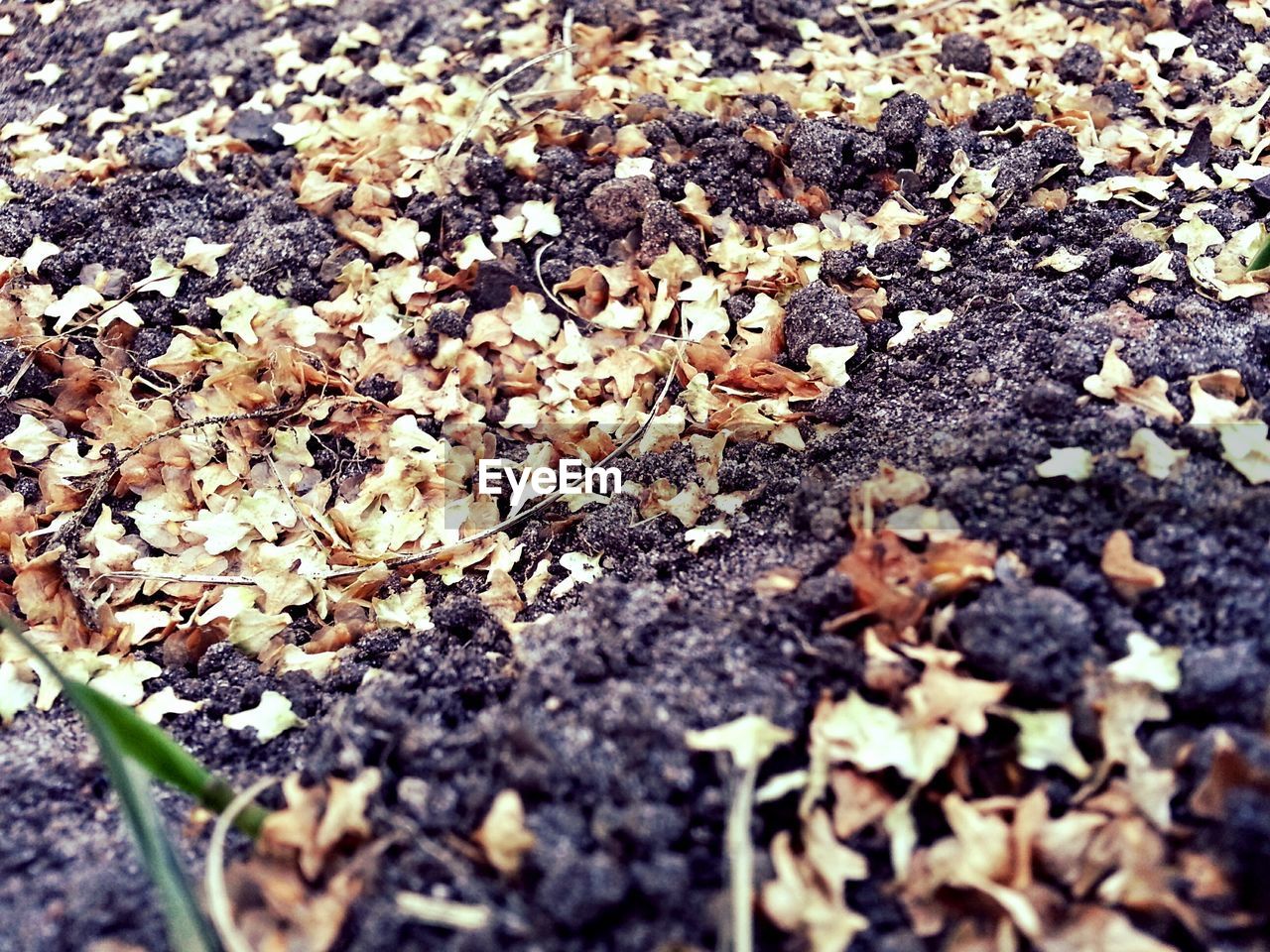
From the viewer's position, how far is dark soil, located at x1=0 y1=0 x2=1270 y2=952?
957mm

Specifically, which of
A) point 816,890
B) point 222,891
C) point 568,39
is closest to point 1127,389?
point 816,890

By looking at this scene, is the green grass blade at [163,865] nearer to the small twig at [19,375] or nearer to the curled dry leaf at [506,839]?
the curled dry leaf at [506,839]

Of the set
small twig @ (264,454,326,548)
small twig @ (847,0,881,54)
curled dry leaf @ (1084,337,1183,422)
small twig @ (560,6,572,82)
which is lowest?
small twig @ (264,454,326,548)

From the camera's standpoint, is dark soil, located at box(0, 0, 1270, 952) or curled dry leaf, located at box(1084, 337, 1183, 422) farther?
curled dry leaf, located at box(1084, 337, 1183, 422)

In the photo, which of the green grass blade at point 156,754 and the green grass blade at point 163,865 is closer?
the green grass blade at point 163,865

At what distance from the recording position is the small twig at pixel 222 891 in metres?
0.89

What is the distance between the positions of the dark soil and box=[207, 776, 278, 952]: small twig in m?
0.09

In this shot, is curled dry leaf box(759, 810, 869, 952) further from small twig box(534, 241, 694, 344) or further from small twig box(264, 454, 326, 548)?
small twig box(534, 241, 694, 344)

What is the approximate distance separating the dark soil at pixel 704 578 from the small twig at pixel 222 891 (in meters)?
0.09

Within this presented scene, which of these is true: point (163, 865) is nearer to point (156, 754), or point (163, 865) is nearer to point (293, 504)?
point (156, 754)


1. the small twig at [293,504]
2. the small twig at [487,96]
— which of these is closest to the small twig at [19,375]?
the small twig at [293,504]

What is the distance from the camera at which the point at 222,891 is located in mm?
933

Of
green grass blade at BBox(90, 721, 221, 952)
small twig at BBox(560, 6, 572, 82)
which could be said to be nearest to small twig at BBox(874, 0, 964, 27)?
small twig at BBox(560, 6, 572, 82)

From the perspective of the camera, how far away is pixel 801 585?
1165 millimetres
